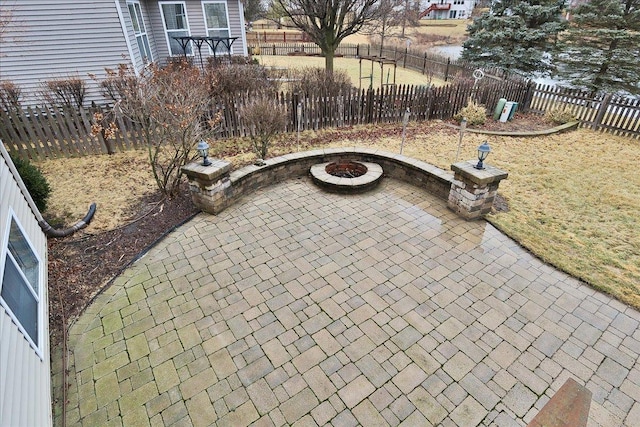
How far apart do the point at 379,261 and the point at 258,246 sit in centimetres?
185

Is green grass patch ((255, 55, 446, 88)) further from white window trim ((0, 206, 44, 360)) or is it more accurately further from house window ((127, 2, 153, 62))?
white window trim ((0, 206, 44, 360))

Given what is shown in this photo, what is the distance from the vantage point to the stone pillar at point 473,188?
17.9 ft

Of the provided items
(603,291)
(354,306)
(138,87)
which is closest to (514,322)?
(603,291)

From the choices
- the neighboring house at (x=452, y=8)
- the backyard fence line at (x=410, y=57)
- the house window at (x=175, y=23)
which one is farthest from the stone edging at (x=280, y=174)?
the neighboring house at (x=452, y=8)

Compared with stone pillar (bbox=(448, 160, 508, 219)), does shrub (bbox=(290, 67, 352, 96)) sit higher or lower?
higher

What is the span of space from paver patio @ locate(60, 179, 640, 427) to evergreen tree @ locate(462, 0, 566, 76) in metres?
15.1

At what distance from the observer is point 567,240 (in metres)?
5.34

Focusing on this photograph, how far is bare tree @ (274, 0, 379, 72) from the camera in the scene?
1412 centimetres

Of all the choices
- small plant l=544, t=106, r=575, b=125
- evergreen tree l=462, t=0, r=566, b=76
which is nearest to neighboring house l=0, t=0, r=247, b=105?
small plant l=544, t=106, r=575, b=125

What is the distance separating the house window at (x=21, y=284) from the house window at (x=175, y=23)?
45.8ft

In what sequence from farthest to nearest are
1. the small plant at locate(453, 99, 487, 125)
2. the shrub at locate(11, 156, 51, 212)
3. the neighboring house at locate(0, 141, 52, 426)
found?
the small plant at locate(453, 99, 487, 125)
the shrub at locate(11, 156, 51, 212)
the neighboring house at locate(0, 141, 52, 426)

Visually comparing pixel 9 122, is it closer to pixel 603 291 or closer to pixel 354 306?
pixel 354 306

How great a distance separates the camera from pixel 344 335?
3.72m

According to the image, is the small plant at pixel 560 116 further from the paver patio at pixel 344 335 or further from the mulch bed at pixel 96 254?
the mulch bed at pixel 96 254
